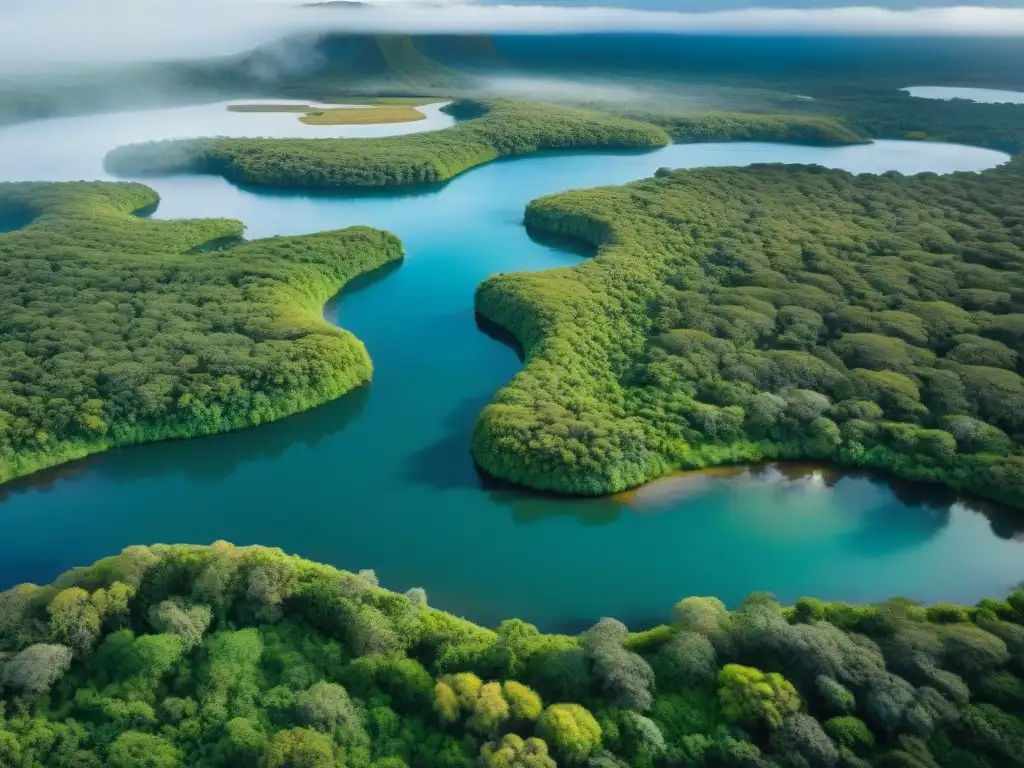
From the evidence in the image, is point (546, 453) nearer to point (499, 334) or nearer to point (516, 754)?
point (516, 754)

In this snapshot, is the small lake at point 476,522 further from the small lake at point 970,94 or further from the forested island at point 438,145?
the small lake at point 970,94

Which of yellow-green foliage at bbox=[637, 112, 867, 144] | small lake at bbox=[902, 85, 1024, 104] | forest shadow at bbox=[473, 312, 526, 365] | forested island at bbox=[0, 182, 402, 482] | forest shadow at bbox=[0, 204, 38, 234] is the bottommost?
forest shadow at bbox=[0, 204, 38, 234]

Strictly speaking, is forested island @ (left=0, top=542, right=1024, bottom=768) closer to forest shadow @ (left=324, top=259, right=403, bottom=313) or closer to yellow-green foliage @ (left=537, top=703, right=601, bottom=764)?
yellow-green foliage @ (left=537, top=703, right=601, bottom=764)

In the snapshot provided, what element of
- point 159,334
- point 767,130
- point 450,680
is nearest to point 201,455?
point 159,334

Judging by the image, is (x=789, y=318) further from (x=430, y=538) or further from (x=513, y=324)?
(x=430, y=538)

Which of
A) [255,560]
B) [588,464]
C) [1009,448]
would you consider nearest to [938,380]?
[1009,448]

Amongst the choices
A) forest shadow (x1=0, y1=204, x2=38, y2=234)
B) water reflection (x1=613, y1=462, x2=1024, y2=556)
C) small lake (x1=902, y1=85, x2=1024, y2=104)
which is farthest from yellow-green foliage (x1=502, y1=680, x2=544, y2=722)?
small lake (x1=902, y1=85, x2=1024, y2=104)
